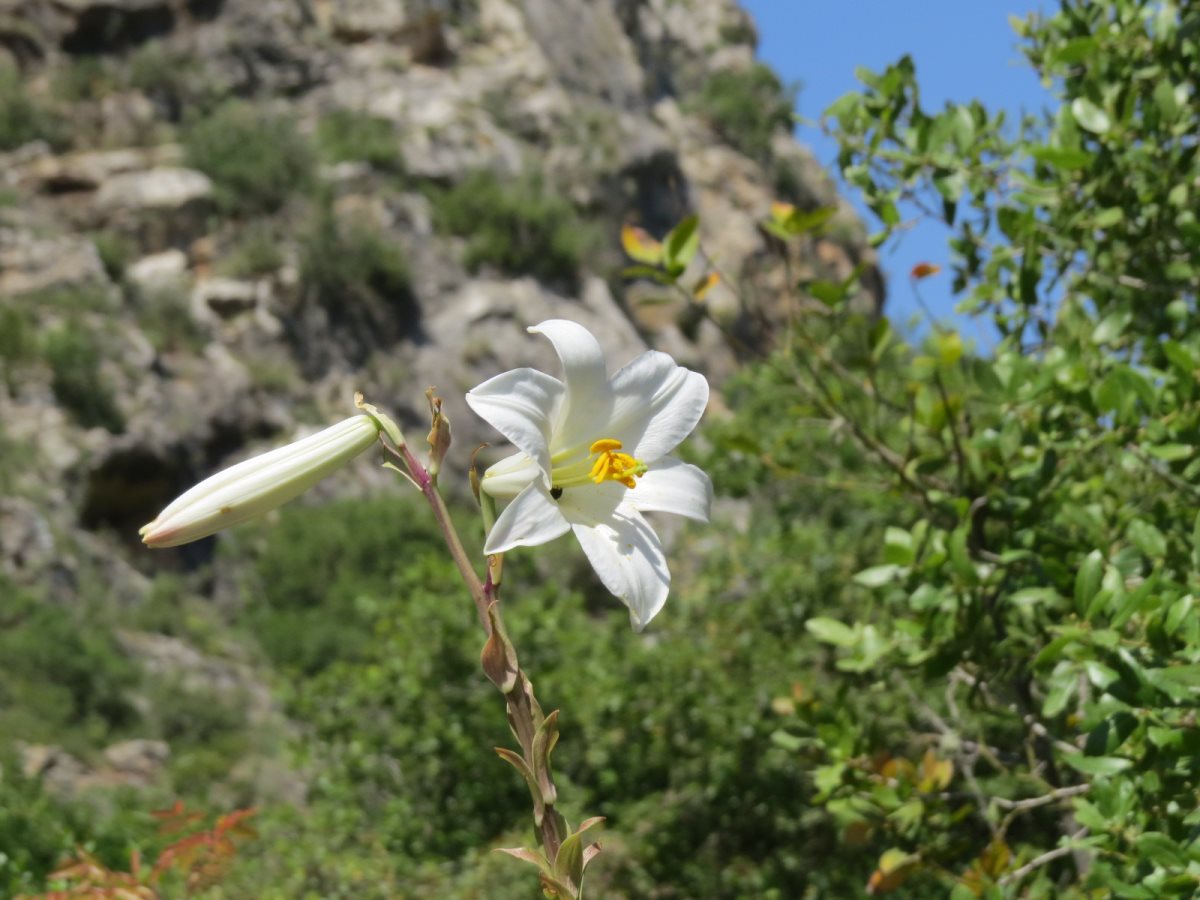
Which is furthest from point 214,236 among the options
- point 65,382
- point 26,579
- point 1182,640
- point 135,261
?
point 1182,640

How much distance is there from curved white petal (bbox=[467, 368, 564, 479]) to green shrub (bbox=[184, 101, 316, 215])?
22.3 m

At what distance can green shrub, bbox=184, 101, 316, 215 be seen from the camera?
75.2 feet

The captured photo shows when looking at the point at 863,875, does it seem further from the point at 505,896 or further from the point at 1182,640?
the point at 1182,640

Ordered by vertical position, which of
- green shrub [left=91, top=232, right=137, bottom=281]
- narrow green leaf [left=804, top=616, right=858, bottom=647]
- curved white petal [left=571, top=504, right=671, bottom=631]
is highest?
green shrub [left=91, top=232, right=137, bottom=281]

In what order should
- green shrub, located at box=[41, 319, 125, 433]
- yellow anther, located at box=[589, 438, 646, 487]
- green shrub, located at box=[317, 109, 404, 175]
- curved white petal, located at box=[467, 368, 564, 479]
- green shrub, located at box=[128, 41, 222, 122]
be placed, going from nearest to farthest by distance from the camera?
curved white petal, located at box=[467, 368, 564, 479] < yellow anther, located at box=[589, 438, 646, 487] < green shrub, located at box=[41, 319, 125, 433] < green shrub, located at box=[128, 41, 222, 122] < green shrub, located at box=[317, 109, 404, 175]

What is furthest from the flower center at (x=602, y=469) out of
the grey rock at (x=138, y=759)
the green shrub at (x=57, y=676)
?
the green shrub at (x=57, y=676)

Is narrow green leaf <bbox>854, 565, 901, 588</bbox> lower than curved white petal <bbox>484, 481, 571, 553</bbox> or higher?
lower

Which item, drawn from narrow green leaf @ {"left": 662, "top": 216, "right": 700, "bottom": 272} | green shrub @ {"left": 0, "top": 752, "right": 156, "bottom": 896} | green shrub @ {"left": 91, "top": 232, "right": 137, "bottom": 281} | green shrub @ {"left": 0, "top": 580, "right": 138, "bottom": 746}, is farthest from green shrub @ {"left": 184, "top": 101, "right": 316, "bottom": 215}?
narrow green leaf @ {"left": 662, "top": 216, "right": 700, "bottom": 272}

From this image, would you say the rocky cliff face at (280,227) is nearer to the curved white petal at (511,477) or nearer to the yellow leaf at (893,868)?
the yellow leaf at (893,868)

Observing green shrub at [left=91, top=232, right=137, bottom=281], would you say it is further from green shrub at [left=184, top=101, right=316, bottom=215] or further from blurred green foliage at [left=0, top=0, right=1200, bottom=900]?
Result: blurred green foliage at [left=0, top=0, right=1200, bottom=900]

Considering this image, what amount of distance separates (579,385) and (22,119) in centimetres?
2262

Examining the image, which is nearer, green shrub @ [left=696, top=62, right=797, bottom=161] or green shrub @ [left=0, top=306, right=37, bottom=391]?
green shrub @ [left=0, top=306, right=37, bottom=391]

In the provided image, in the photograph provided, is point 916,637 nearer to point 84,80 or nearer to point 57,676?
point 57,676

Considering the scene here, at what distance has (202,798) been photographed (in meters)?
10.1
